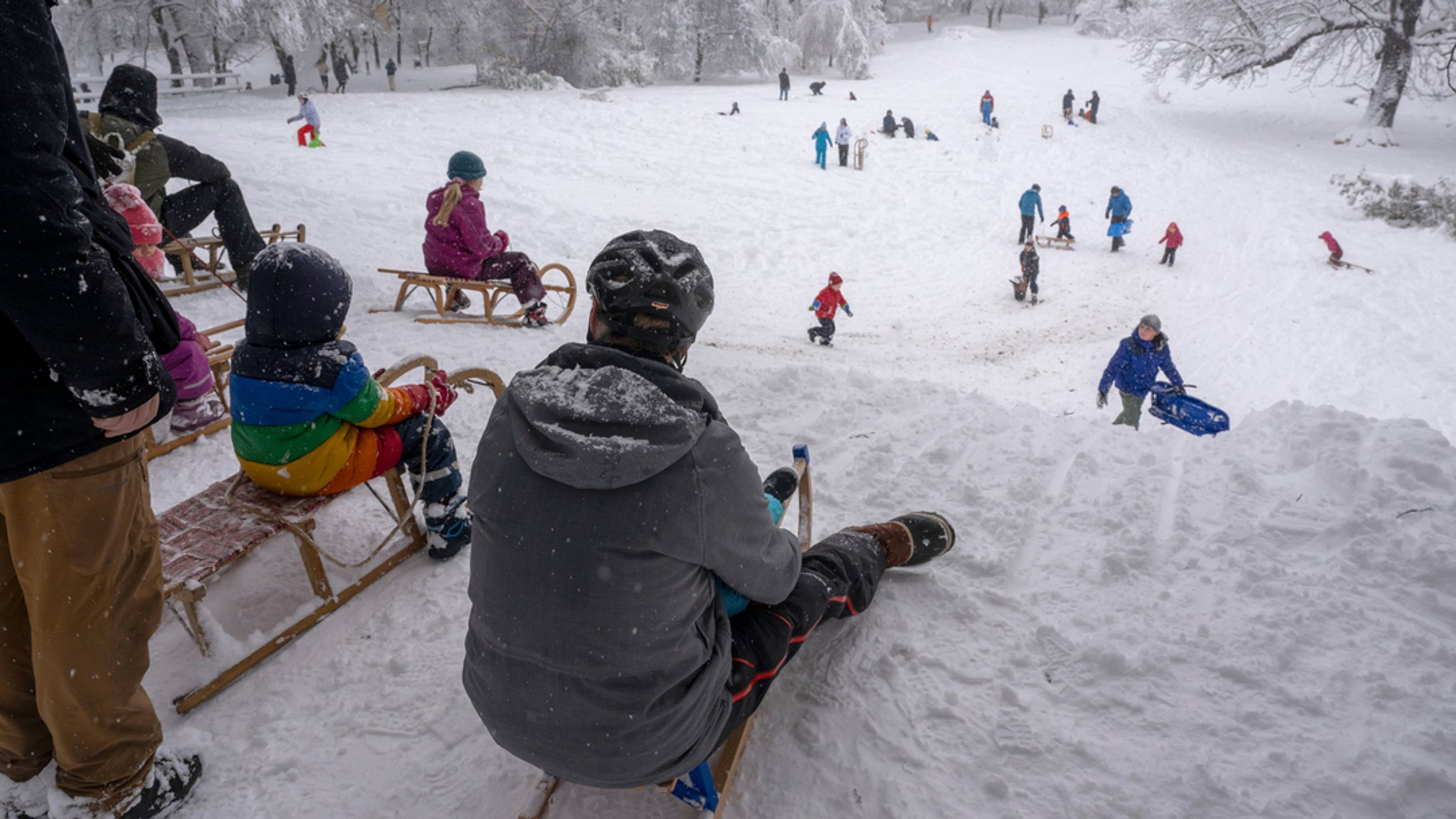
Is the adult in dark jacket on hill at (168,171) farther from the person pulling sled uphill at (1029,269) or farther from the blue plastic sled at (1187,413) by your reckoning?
the person pulling sled uphill at (1029,269)

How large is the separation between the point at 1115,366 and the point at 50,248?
819 centimetres

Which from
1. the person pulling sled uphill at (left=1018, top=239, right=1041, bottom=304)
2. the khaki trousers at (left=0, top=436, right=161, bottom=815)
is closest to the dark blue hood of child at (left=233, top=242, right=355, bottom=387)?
the khaki trousers at (left=0, top=436, right=161, bottom=815)

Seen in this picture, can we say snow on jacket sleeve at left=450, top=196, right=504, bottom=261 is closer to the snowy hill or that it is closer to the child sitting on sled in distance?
the snowy hill

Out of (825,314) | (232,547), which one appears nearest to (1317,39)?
(825,314)

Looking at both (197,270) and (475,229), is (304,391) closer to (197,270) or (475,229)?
(475,229)

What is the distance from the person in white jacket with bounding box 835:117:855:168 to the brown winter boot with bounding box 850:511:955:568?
1840cm

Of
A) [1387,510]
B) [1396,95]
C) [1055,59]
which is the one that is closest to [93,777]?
[1387,510]

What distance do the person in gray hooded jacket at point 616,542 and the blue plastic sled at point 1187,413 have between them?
19.0 feet

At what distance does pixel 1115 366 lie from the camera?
25.3ft

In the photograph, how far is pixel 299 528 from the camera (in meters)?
2.90

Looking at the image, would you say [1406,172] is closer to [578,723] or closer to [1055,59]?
[1055,59]

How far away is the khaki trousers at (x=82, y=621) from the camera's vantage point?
192 cm

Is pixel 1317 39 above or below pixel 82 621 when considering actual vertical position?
above

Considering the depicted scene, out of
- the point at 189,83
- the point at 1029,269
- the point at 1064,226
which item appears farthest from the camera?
the point at 189,83
